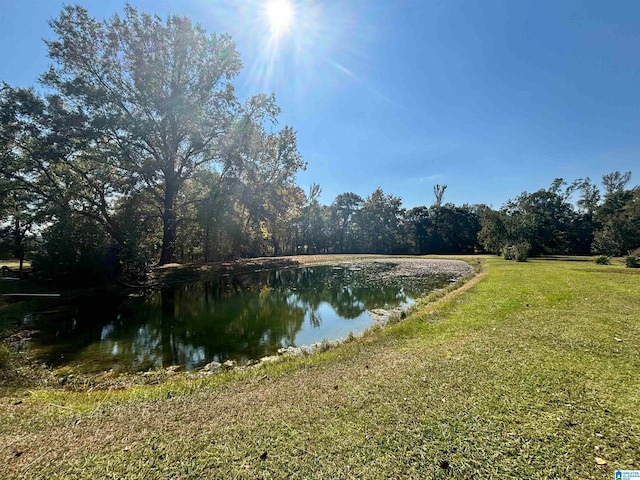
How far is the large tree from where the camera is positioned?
18.7 metres

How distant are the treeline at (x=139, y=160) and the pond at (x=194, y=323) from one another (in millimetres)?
5252

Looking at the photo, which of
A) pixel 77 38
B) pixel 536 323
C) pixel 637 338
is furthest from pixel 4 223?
pixel 637 338

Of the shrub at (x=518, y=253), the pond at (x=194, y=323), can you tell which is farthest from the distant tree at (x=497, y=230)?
the pond at (x=194, y=323)

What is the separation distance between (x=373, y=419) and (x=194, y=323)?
8.79 meters

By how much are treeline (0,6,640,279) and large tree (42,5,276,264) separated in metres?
0.08

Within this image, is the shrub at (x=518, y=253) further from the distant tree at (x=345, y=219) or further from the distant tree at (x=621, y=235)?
the distant tree at (x=345, y=219)

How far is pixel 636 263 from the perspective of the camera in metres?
17.4

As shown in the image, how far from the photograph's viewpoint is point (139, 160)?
21.3 metres

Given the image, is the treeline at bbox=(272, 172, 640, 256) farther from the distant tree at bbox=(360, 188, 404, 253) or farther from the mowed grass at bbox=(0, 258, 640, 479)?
the mowed grass at bbox=(0, 258, 640, 479)

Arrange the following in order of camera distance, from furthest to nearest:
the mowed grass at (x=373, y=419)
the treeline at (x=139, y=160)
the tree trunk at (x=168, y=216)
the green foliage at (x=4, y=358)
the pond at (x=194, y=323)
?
the tree trunk at (x=168, y=216), the treeline at (x=139, y=160), the pond at (x=194, y=323), the green foliage at (x=4, y=358), the mowed grass at (x=373, y=419)

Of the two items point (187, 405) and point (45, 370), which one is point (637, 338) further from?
point (45, 370)

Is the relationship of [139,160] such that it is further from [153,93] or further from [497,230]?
[497,230]

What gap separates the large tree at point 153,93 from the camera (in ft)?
61.2

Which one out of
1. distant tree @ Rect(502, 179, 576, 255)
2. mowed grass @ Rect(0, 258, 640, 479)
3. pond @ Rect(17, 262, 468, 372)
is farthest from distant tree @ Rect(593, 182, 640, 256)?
mowed grass @ Rect(0, 258, 640, 479)
